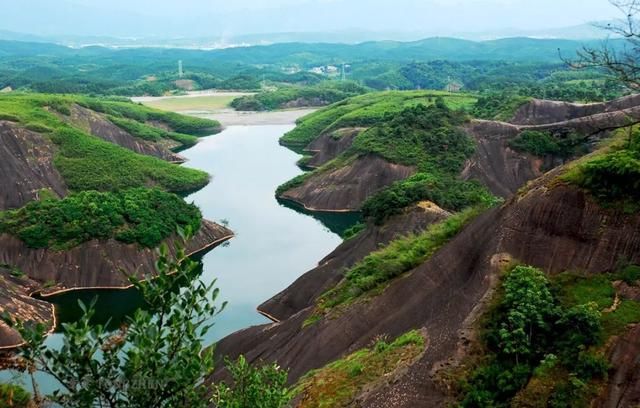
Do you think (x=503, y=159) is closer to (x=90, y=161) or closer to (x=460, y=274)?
(x=90, y=161)

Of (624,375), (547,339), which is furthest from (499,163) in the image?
(624,375)

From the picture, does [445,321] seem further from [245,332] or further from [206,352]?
[245,332]

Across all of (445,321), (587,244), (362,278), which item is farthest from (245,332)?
(587,244)

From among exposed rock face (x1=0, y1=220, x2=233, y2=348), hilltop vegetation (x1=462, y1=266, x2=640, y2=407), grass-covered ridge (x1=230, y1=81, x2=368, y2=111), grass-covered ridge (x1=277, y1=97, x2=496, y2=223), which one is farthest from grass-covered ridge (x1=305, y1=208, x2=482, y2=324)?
grass-covered ridge (x1=230, y1=81, x2=368, y2=111)

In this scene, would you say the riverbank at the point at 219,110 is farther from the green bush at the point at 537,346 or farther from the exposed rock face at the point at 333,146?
the green bush at the point at 537,346

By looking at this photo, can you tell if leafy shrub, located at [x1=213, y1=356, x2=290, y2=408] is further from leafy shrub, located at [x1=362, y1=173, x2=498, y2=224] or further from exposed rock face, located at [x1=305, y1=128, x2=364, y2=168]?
exposed rock face, located at [x1=305, y1=128, x2=364, y2=168]
